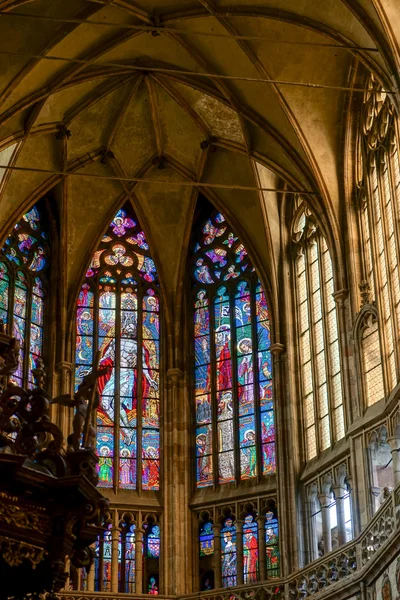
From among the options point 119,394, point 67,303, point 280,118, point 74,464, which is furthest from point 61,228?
point 74,464

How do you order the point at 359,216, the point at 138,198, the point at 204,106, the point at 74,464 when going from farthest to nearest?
the point at 138,198, the point at 204,106, the point at 359,216, the point at 74,464

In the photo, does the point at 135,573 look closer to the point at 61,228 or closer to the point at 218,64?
the point at 61,228

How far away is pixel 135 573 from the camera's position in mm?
27016

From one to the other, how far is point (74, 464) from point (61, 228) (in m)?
14.8

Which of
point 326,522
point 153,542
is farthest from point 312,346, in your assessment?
point 153,542

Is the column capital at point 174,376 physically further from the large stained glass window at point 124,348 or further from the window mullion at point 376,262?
the window mullion at point 376,262

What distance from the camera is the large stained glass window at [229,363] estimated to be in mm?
28188

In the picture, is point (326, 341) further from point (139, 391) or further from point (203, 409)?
point (139, 391)

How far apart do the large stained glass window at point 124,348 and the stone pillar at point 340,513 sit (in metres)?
4.58

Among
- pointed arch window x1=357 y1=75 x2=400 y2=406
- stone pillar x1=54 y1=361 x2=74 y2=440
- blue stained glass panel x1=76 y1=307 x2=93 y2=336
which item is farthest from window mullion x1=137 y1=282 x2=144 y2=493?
pointed arch window x1=357 y1=75 x2=400 y2=406

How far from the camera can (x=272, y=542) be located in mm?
26766

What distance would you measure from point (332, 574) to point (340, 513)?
1306 mm

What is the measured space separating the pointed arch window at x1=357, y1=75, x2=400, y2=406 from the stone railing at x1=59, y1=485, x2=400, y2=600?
2.47 metres

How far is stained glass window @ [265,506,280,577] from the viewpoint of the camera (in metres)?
26.5
